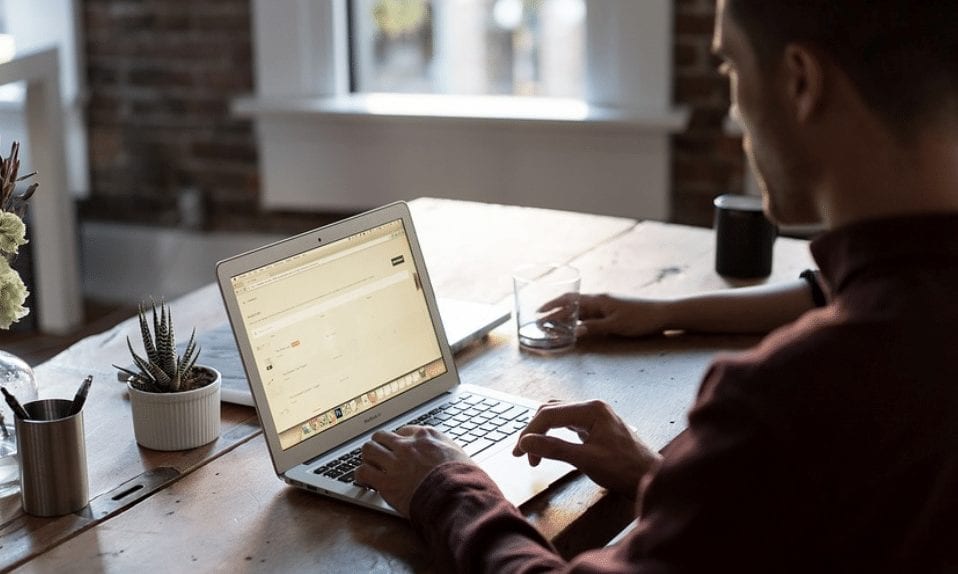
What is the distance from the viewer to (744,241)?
2.07 meters

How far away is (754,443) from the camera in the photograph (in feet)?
2.84

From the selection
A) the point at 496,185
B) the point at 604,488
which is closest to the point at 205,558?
the point at 604,488

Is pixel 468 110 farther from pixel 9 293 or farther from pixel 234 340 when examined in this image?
pixel 9 293

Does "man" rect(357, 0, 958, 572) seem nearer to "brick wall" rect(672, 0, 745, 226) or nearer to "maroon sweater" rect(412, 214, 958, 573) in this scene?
"maroon sweater" rect(412, 214, 958, 573)

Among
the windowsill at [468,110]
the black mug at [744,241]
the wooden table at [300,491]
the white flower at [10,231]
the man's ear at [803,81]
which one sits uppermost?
the man's ear at [803,81]

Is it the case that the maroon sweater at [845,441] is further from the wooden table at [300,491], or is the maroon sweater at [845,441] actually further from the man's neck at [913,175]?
the wooden table at [300,491]

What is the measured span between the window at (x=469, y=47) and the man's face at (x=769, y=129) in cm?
256

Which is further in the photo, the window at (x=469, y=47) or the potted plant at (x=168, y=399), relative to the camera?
the window at (x=469, y=47)

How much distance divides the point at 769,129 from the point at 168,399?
775 millimetres

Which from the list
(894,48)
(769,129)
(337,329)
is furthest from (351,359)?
(894,48)

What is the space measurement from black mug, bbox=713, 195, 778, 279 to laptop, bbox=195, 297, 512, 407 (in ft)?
1.40

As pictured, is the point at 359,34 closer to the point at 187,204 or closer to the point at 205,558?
the point at 187,204

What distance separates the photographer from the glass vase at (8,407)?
1337 millimetres

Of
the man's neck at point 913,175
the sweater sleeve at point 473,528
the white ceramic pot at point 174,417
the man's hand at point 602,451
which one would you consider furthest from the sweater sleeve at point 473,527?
the man's neck at point 913,175
